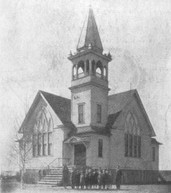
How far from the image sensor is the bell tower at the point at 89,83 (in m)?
25.1

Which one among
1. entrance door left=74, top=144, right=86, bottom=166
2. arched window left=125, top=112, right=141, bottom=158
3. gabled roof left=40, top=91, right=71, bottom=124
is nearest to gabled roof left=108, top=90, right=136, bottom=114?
arched window left=125, top=112, right=141, bottom=158

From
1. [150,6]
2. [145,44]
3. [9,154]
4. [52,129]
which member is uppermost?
[150,6]

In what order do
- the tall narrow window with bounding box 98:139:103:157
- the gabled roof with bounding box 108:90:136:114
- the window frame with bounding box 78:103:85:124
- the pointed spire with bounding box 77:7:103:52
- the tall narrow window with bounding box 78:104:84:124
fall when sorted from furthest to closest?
1. the gabled roof with bounding box 108:90:136:114
2. the tall narrow window with bounding box 78:104:84:124
3. the window frame with bounding box 78:103:85:124
4. the pointed spire with bounding box 77:7:103:52
5. the tall narrow window with bounding box 98:139:103:157

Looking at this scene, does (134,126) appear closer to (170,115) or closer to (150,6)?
(170,115)

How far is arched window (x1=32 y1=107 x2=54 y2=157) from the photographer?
26953 millimetres

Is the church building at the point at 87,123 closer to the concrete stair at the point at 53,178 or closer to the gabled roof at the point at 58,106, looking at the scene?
the gabled roof at the point at 58,106

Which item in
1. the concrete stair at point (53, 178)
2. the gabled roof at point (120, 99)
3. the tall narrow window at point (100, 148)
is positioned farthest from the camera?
the gabled roof at point (120, 99)

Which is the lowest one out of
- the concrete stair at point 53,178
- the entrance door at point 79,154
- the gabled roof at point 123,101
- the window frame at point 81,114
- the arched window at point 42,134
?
the concrete stair at point 53,178

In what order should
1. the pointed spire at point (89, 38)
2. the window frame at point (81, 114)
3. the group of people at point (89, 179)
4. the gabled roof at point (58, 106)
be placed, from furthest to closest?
the gabled roof at point (58, 106), the window frame at point (81, 114), the pointed spire at point (89, 38), the group of people at point (89, 179)

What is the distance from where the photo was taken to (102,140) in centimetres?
2498

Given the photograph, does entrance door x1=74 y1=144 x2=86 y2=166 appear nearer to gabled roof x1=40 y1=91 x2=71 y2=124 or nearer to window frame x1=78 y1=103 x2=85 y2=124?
window frame x1=78 y1=103 x2=85 y2=124

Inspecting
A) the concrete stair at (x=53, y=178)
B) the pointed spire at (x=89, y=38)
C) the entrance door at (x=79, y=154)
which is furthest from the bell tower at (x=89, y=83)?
the concrete stair at (x=53, y=178)

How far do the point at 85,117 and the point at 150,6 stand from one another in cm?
1135

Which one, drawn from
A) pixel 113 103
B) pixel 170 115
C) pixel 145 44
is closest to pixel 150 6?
pixel 145 44
